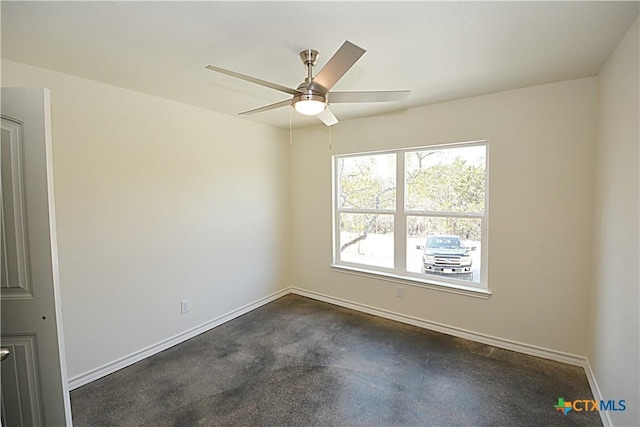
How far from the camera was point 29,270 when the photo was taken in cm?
143

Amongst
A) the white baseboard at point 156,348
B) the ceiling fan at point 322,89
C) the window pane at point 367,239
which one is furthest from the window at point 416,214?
the ceiling fan at point 322,89

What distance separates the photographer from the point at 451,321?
312 centimetres

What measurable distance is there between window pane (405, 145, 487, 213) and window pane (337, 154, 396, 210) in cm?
21

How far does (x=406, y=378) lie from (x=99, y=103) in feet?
11.0

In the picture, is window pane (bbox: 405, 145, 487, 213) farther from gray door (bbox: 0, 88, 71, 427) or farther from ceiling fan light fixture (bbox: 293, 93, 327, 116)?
gray door (bbox: 0, 88, 71, 427)

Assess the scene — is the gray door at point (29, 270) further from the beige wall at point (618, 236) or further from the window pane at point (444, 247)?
the window pane at point (444, 247)

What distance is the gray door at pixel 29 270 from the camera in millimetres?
1380

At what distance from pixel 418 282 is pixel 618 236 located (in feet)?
5.81

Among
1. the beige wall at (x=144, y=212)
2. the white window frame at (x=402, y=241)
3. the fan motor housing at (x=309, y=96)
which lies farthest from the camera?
the white window frame at (x=402, y=241)

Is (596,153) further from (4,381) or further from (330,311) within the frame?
(4,381)

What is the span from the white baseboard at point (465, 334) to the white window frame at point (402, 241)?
403mm

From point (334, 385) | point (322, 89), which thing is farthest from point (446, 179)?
point (334, 385)

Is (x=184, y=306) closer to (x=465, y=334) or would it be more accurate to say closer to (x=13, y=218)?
(x=13, y=218)

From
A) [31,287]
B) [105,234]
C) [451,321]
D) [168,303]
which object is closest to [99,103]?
[105,234]
